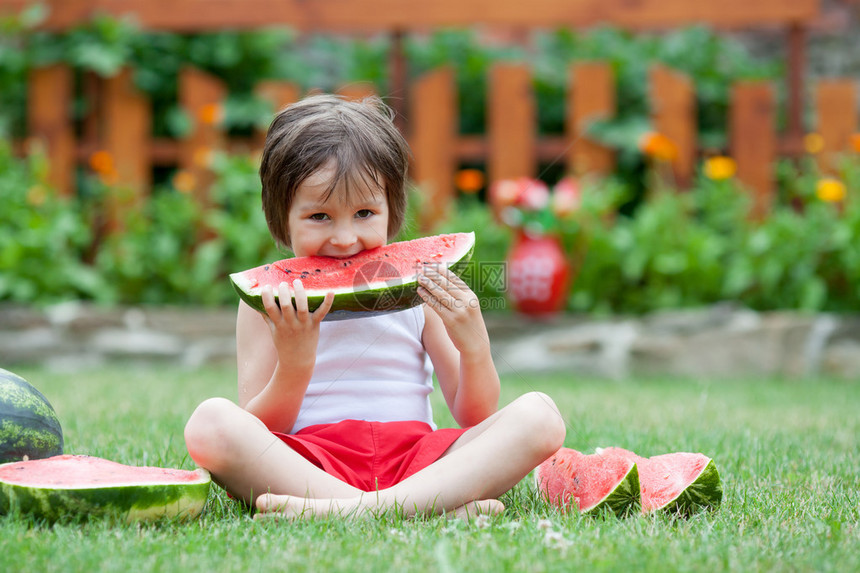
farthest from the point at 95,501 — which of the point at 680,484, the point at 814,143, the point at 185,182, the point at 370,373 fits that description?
the point at 814,143

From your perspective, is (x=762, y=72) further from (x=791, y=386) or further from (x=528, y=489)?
(x=528, y=489)

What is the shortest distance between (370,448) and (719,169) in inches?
188

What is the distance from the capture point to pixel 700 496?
236 centimetres

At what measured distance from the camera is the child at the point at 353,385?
233 centimetres

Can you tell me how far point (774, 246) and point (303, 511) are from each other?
16.1ft

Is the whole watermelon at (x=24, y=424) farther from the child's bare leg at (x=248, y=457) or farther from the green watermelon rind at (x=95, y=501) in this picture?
the child's bare leg at (x=248, y=457)

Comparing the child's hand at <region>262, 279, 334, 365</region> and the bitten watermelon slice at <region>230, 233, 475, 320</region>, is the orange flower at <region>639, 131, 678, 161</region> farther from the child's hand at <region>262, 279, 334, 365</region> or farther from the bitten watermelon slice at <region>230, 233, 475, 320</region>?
the child's hand at <region>262, 279, 334, 365</region>

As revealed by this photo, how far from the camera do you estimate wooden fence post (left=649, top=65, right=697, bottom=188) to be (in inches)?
270

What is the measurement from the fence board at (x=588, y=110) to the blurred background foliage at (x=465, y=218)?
16 centimetres

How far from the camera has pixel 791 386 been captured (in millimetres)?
5473

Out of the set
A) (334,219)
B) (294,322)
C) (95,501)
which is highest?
(334,219)

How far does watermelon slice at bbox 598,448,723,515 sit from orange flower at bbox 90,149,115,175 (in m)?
5.40

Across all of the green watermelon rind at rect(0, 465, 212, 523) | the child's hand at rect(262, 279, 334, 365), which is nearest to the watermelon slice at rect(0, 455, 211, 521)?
the green watermelon rind at rect(0, 465, 212, 523)

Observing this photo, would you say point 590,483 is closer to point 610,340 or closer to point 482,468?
point 482,468
